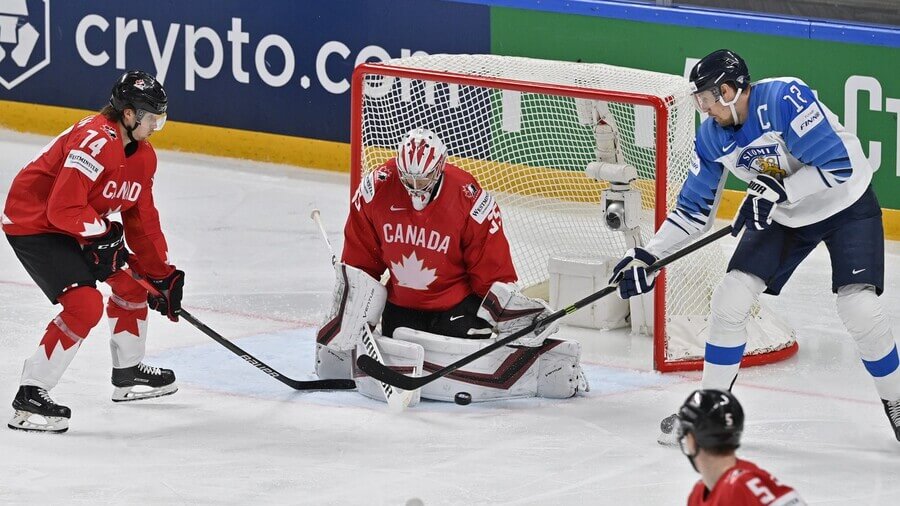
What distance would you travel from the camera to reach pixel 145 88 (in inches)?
182

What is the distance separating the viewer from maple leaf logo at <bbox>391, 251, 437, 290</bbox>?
506cm

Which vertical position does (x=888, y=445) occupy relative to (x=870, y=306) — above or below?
below

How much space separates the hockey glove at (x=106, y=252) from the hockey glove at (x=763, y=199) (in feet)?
5.79

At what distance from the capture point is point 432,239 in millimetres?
5012

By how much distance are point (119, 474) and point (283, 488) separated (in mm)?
451

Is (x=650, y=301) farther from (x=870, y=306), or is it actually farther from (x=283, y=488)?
(x=283, y=488)

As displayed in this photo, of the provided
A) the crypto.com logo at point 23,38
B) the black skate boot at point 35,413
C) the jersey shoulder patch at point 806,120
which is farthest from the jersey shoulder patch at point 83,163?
the crypto.com logo at point 23,38

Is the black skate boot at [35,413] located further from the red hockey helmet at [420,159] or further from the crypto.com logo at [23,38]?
the crypto.com logo at [23,38]

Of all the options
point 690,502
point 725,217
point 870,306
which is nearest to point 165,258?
point 870,306

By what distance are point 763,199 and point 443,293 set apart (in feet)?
3.59

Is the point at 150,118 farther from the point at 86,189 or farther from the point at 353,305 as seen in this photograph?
the point at 353,305

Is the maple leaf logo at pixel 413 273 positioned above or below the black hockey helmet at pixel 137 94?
below

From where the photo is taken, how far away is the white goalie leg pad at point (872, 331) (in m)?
4.47

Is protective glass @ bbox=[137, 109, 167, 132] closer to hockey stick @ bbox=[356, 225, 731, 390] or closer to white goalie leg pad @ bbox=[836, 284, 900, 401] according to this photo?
hockey stick @ bbox=[356, 225, 731, 390]
